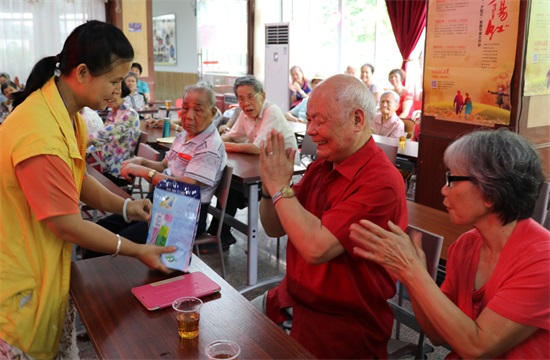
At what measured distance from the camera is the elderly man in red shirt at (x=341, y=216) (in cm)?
154

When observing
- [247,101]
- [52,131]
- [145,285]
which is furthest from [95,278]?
[247,101]

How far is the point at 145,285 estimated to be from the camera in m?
1.53

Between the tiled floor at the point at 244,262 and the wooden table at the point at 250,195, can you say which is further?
the tiled floor at the point at 244,262

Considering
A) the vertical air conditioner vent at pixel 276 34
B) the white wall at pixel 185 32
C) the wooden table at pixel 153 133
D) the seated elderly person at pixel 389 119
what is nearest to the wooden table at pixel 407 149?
the seated elderly person at pixel 389 119

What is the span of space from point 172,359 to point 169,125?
3.81 meters

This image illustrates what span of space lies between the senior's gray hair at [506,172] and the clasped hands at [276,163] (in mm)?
559

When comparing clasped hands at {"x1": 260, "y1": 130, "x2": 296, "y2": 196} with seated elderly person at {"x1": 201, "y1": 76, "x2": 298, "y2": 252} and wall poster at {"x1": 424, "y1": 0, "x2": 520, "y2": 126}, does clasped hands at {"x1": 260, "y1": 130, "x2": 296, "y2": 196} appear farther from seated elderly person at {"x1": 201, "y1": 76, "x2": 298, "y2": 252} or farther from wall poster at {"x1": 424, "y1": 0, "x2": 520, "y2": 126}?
wall poster at {"x1": 424, "y1": 0, "x2": 520, "y2": 126}

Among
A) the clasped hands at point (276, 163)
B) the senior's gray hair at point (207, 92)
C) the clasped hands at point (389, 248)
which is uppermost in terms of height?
the senior's gray hair at point (207, 92)

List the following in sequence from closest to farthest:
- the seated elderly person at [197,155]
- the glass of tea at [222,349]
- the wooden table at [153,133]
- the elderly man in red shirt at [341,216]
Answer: the glass of tea at [222,349] < the elderly man in red shirt at [341,216] < the seated elderly person at [197,155] < the wooden table at [153,133]

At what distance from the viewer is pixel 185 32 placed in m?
12.3

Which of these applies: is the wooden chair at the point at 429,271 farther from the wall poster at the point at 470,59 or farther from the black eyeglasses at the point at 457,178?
the wall poster at the point at 470,59

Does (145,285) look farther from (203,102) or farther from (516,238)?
(203,102)

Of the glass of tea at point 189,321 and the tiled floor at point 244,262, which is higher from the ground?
the glass of tea at point 189,321

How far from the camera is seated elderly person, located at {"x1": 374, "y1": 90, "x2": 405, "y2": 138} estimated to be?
206 inches
